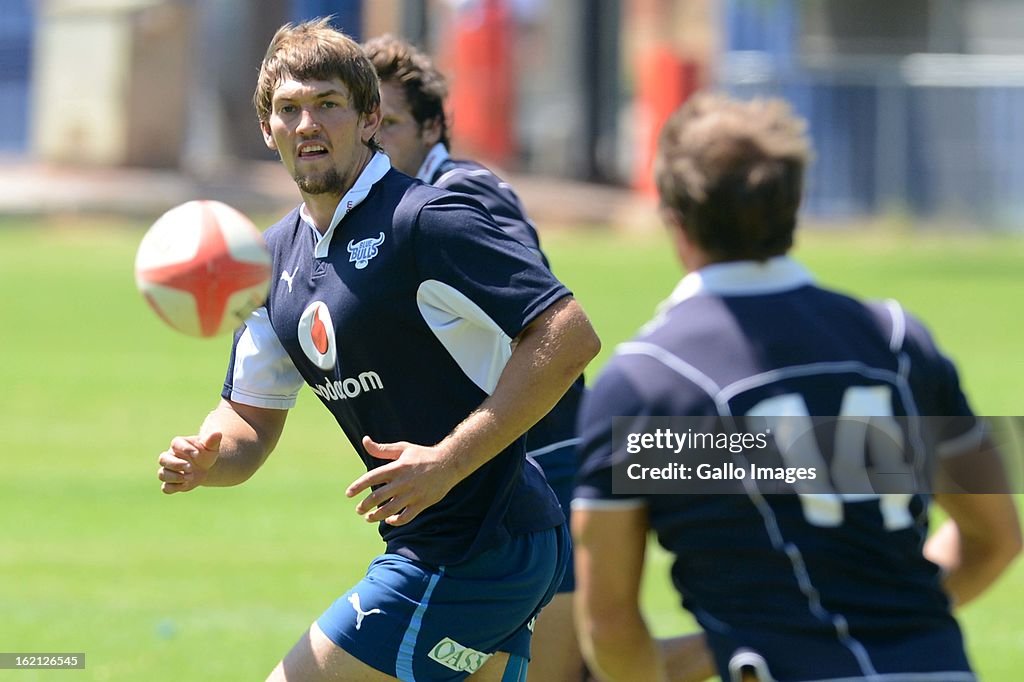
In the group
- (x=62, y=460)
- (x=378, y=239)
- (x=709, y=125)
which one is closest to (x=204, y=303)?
(x=378, y=239)

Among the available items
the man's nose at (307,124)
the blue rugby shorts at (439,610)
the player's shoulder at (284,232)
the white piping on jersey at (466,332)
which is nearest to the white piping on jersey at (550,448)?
the blue rugby shorts at (439,610)

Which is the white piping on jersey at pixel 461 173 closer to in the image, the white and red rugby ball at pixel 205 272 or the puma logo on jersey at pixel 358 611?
the white and red rugby ball at pixel 205 272

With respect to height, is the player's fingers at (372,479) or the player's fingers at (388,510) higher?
the player's fingers at (372,479)

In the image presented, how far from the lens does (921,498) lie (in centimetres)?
344

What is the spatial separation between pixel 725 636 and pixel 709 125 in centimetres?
104

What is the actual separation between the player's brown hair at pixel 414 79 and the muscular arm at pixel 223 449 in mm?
1708

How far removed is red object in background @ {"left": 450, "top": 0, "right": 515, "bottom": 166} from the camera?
39094mm

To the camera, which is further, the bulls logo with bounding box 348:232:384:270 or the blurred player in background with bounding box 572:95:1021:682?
the bulls logo with bounding box 348:232:384:270

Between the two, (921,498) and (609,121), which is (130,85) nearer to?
(609,121)

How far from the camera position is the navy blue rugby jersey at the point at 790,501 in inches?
130

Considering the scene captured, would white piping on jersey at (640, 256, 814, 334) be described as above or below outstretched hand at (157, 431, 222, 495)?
above

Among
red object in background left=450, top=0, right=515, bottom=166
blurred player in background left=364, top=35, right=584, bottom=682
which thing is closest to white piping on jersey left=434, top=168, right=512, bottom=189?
blurred player in background left=364, top=35, right=584, bottom=682

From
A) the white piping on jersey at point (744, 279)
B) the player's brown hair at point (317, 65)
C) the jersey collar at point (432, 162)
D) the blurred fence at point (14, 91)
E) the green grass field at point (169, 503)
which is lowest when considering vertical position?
the blurred fence at point (14, 91)

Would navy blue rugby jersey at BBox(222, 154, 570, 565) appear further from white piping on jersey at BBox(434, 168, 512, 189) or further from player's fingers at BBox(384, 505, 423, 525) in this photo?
white piping on jersey at BBox(434, 168, 512, 189)
